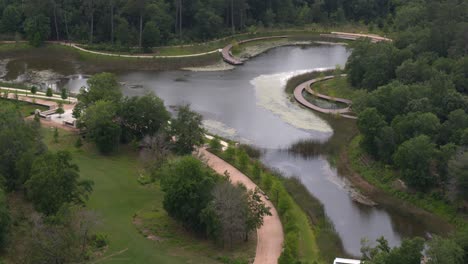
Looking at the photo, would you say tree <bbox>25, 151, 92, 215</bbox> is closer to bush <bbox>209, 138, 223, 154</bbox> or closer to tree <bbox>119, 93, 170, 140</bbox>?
tree <bbox>119, 93, 170, 140</bbox>

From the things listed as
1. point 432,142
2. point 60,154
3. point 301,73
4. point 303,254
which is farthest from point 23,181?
point 301,73

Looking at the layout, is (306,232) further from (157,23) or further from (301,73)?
(157,23)

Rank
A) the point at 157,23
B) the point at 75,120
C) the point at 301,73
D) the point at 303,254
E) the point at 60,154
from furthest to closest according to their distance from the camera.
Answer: the point at 157,23
the point at 301,73
the point at 75,120
the point at 60,154
the point at 303,254

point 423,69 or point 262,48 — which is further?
point 262,48

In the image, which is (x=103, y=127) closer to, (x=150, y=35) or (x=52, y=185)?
(x=52, y=185)

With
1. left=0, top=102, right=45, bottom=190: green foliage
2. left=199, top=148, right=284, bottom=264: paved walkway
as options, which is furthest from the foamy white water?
left=0, top=102, right=45, bottom=190: green foliage

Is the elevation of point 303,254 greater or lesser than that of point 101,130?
lesser
